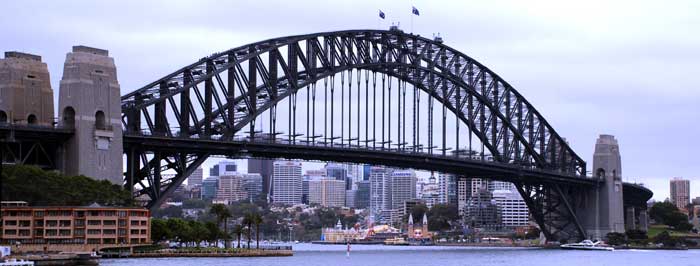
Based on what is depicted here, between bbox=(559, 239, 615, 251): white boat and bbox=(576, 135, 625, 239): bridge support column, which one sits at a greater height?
bbox=(576, 135, 625, 239): bridge support column

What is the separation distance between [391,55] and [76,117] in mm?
50928

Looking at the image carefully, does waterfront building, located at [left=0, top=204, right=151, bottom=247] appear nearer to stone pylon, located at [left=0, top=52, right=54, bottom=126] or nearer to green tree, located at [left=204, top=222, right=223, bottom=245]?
stone pylon, located at [left=0, top=52, right=54, bottom=126]

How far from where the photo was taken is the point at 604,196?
7028 inches

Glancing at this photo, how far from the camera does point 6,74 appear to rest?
358ft

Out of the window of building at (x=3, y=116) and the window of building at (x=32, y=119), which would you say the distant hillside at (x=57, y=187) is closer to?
the window of building at (x=3, y=116)

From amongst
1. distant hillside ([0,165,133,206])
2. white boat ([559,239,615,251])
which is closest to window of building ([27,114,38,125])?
distant hillside ([0,165,133,206])

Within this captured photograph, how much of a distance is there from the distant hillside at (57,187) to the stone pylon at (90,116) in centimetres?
161

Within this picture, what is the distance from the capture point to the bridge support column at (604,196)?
17838cm

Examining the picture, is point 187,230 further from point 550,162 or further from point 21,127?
point 550,162

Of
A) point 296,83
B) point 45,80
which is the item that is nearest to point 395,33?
point 296,83

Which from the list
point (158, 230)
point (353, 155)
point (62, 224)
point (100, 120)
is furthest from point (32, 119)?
point (353, 155)

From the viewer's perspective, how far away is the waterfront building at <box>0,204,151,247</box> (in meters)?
105

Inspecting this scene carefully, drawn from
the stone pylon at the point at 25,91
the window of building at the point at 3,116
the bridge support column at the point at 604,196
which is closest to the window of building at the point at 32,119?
the stone pylon at the point at 25,91

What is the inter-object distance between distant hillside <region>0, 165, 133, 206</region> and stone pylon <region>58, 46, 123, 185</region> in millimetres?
1614
